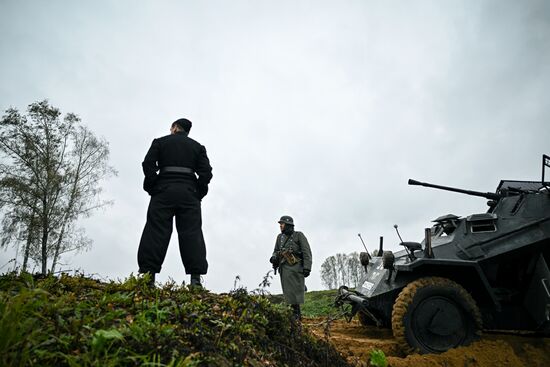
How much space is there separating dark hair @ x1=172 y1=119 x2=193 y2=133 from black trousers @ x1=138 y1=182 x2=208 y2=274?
3.27ft

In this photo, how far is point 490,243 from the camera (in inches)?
245

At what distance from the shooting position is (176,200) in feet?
15.2

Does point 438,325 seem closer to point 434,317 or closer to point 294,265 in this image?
point 434,317

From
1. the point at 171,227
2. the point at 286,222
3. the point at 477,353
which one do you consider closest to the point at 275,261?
the point at 286,222

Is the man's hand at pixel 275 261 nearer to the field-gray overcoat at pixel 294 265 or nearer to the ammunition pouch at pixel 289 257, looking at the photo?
the field-gray overcoat at pixel 294 265

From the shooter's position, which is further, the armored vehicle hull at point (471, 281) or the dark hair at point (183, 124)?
the armored vehicle hull at point (471, 281)

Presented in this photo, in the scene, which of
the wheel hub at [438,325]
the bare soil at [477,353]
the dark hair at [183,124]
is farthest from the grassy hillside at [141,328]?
the dark hair at [183,124]

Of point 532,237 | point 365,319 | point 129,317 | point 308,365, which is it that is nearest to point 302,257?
point 365,319

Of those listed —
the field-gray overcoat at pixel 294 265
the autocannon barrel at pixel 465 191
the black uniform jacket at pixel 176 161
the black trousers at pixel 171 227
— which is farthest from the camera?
the field-gray overcoat at pixel 294 265

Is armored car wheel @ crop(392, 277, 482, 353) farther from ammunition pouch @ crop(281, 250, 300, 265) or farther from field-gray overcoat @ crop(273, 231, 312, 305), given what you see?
ammunition pouch @ crop(281, 250, 300, 265)

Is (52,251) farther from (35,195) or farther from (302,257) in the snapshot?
(302,257)

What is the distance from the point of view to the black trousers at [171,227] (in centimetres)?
447

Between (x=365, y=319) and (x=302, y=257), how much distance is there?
188 centimetres

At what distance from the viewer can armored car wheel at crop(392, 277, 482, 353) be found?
5.35 metres
